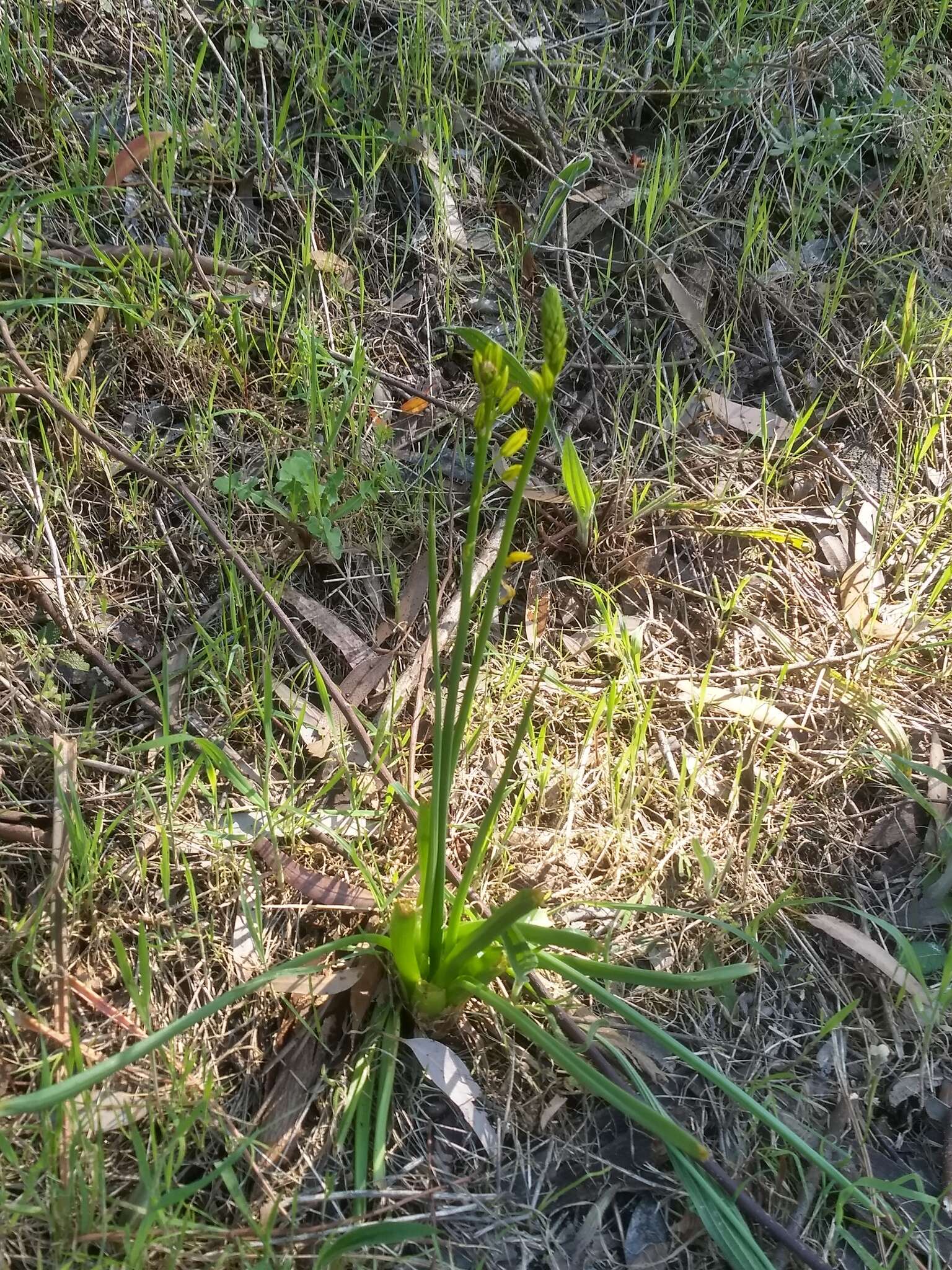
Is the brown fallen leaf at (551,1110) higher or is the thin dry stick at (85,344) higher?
the thin dry stick at (85,344)

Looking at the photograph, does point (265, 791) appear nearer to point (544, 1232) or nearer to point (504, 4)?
point (544, 1232)

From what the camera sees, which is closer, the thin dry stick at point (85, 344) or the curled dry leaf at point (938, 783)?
the curled dry leaf at point (938, 783)

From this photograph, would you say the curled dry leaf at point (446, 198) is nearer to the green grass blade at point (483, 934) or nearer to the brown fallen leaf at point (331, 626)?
the brown fallen leaf at point (331, 626)

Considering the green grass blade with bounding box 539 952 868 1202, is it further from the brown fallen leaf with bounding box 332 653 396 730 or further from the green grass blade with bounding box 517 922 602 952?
the brown fallen leaf with bounding box 332 653 396 730

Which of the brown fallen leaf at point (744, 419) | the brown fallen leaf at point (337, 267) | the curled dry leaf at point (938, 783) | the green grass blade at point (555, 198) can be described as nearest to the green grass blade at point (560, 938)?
the curled dry leaf at point (938, 783)

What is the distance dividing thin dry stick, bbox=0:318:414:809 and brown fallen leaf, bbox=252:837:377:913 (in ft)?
0.49

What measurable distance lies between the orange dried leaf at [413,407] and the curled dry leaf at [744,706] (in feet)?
2.49

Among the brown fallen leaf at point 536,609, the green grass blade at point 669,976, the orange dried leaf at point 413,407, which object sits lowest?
the brown fallen leaf at point 536,609

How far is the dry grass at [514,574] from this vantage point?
120cm

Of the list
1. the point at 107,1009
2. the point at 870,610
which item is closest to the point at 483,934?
the point at 107,1009

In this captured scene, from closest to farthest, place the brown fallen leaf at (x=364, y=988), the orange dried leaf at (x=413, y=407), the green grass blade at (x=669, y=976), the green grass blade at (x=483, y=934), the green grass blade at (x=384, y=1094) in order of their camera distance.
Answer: the green grass blade at (x=483, y=934), the green grass blade at (x=669, y=976), the green grass blade at (x=384, y=1094), the brown fallen leaf at (x=364, y=988), the orange dried leaf at (x=413, y=407)

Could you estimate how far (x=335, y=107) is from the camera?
204 centimetres

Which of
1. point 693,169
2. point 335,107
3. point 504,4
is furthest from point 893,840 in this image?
point 504,4

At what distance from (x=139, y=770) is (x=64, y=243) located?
1.11m
